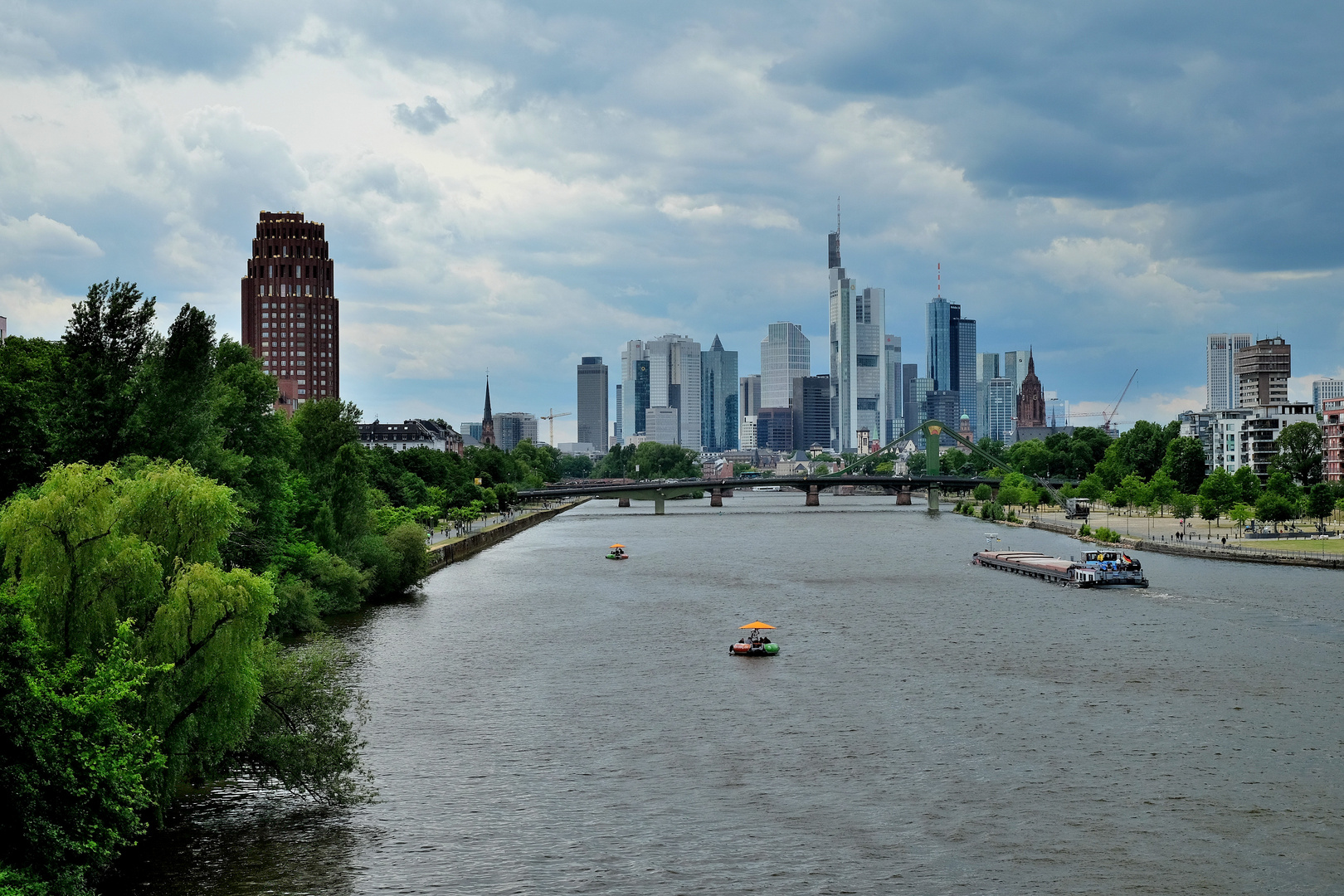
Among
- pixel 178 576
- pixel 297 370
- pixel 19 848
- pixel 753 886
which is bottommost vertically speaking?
pixel 753 886

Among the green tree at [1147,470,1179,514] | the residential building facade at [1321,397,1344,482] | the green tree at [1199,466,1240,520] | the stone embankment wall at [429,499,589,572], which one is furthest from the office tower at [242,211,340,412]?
the residential building facade at [1321,397,1344,482]

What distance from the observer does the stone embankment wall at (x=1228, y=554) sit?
76.8m

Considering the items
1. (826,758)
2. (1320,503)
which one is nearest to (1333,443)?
(1320,503)

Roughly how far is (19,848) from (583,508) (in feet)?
580

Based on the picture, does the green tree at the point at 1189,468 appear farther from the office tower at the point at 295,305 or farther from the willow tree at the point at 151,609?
the willow tree at the point at 151,609

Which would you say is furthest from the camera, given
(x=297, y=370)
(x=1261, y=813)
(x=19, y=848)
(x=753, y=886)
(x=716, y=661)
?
(x=297, y=370)

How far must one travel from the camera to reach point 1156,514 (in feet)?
431

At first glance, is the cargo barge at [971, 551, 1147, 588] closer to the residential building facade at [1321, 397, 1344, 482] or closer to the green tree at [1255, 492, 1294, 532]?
the green tree at [1255, 492, 1294, 532]

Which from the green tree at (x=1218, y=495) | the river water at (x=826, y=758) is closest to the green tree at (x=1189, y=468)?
the green tree at (x=1218, y=495)

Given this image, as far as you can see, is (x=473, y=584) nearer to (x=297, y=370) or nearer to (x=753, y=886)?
(x=753, y=886)

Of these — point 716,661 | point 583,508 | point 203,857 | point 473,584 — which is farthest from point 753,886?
point 583,508

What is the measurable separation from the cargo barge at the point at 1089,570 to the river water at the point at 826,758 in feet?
26.8

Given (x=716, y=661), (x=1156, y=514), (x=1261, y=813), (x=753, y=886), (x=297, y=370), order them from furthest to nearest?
(x=297, y=370)
(x=1156, y=514)
(x=716, y=661)
(x=1261, y=813)
(x=753, y=886)

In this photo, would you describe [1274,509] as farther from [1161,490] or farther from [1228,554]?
[1161,490]
